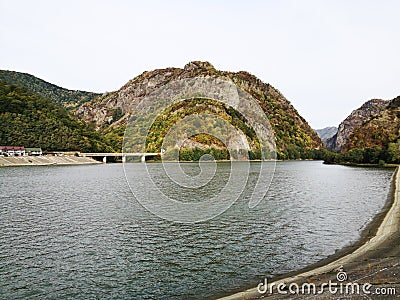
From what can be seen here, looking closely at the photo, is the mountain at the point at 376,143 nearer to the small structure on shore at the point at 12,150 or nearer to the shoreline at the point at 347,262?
the shoreline at the point at 347,262

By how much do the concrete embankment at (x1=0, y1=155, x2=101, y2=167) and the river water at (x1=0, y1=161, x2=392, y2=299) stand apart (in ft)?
340

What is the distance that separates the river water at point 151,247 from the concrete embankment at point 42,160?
103 metres

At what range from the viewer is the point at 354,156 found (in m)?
141

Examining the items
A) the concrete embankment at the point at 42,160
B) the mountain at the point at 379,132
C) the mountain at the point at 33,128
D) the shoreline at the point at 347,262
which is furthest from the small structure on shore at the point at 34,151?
the shoreline at the point at 347,262

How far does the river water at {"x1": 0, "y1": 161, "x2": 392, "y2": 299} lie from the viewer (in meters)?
14.4

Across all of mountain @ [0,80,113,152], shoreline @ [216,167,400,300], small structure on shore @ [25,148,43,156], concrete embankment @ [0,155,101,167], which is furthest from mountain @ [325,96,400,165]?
small structure on shore @ [25,148,43,156]

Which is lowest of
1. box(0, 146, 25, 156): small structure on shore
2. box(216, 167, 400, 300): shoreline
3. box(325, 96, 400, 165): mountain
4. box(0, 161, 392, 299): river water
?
box(0, 161, 392, 299): river water

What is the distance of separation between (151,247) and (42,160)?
453 ft

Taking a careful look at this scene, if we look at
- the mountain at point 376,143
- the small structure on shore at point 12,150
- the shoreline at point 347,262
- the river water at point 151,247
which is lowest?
the river water at point 151,247

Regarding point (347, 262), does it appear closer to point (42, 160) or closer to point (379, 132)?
point (42, 160)

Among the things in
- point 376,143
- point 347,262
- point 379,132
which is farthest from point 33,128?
point 347,262

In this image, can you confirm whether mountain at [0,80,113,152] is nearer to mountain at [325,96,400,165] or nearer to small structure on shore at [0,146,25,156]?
small structure on shore at [0,146,25,156]

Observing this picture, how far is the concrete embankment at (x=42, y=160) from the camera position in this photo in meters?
126

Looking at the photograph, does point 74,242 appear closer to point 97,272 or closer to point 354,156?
point 97,272
